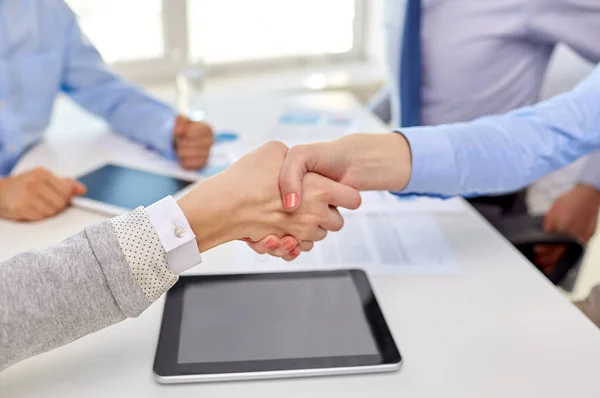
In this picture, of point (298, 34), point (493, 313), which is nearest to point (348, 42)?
point (298, 34)

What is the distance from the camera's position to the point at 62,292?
2.20 feet

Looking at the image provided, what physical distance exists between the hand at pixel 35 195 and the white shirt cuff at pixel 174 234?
0.41 metres

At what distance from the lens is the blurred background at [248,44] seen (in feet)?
6.98

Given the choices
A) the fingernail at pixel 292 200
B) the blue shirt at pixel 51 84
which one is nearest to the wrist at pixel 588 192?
the fingernail at pixel 292 200

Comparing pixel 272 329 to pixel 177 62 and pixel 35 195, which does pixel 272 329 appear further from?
pixel 177 62

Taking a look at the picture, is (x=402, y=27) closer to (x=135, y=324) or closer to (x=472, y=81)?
(x=472, y=81)

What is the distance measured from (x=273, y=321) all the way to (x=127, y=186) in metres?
0.52

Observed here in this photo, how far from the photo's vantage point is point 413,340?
796mm

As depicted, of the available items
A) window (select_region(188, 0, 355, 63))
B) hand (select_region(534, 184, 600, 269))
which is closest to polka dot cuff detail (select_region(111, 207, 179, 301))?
hand (select_region(534, 184, 600, 269))

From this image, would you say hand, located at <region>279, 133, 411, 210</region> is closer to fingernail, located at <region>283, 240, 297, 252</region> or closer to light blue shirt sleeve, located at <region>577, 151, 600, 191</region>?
fingernail, located at <region>283, 240, 297, 252</region>

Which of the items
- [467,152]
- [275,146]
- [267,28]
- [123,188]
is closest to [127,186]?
[123,188]

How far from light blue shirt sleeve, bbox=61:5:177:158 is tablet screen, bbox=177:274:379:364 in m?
0.68

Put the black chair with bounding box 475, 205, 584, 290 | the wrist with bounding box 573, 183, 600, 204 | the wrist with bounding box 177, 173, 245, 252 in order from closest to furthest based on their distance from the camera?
1. the wrist with bounding box 177, 173, 245, 252
2. the black chair with bounding box 475, 205, 584, 290
3. the wrist with bounding box 573, 183, 600, 204

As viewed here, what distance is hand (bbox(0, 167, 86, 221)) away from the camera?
1053 millimetres
